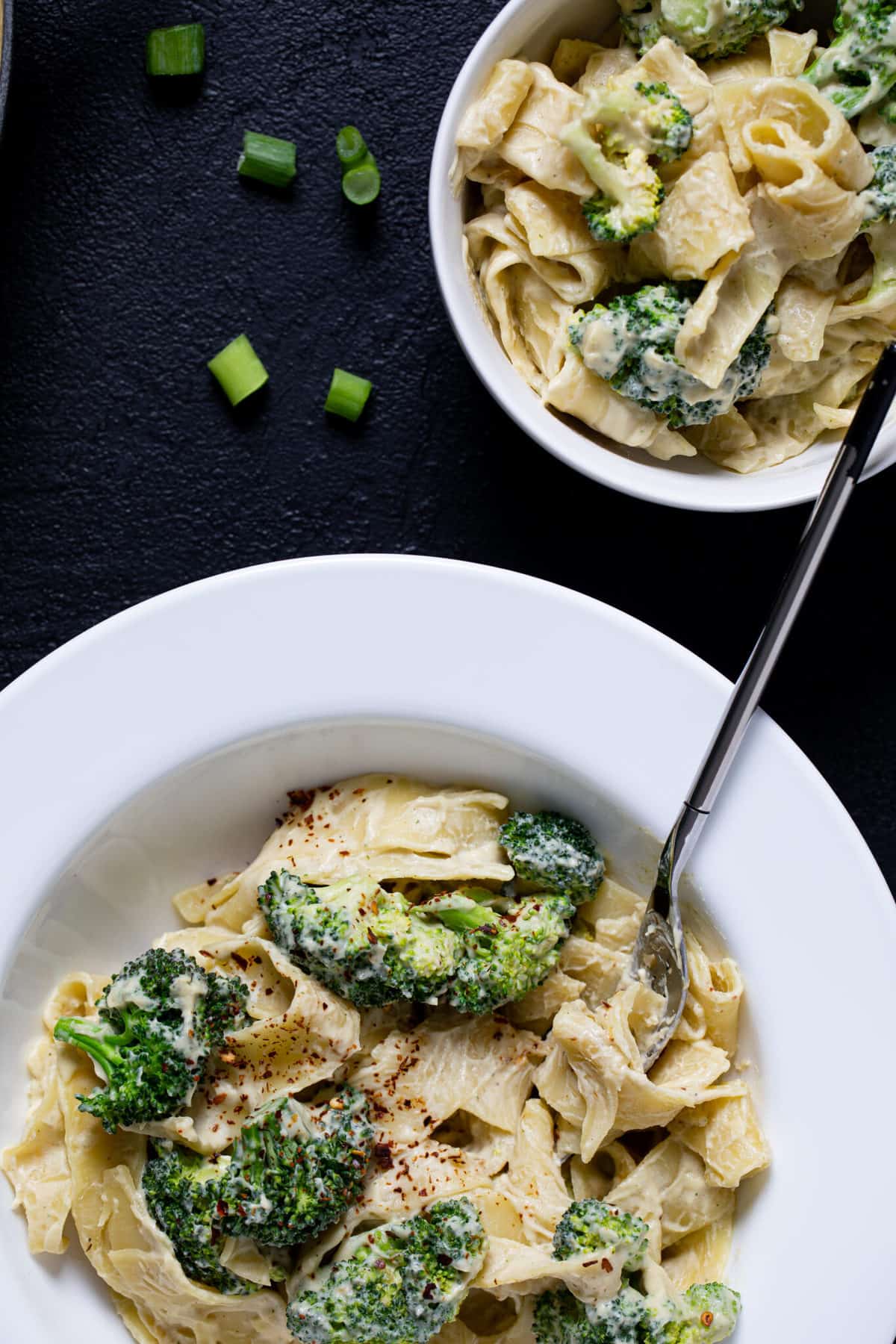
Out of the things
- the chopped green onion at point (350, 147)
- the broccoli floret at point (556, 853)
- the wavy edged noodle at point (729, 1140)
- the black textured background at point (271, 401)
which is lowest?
the wavy edged noodle at point (729, 1140)

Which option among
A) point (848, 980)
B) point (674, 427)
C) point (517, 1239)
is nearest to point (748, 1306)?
point (517, 1239)

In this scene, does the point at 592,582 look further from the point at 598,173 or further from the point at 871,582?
the point at 598,173

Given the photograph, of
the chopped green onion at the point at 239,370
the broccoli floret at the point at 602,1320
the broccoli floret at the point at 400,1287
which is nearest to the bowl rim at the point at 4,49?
the chopped green onion at the point at 239,370

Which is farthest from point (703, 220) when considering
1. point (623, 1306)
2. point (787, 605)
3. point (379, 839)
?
point (623, 1306)

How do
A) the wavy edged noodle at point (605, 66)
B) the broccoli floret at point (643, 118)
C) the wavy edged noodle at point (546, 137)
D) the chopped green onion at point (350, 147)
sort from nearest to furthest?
1. the broccoli floret at point (643, 118)
2. the wavy edged noodle at point (546, 137)
3. the wavy edged noodle at point (605, 66)
4. the chopped green onion at point (350, 147)

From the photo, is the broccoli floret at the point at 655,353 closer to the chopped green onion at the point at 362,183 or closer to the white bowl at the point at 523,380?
the white bowl at the point at 523,380

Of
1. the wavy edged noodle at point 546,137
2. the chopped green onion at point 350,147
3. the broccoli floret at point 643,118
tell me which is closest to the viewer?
the broccoli floret at point 643,118

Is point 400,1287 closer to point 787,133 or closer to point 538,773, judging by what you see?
point 538,773
